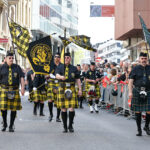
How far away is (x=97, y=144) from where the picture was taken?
7.86 metres

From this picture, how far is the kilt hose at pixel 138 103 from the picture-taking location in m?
9.44

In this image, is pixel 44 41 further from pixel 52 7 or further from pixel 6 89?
pixel 52 7

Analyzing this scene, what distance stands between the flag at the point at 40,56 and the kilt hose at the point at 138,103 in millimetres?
3203

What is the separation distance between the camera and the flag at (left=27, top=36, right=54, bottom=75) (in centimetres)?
1194

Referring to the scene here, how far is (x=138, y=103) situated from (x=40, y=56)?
351cm

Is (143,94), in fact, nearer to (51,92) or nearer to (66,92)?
(66,92)

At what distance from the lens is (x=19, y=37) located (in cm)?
1319

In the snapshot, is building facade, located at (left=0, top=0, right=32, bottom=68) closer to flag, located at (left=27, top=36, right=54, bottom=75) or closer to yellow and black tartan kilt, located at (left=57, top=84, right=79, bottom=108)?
flag, located at (left=27, top=36, right=54, bottom=75)

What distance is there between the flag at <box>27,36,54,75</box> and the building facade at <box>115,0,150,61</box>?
19.5 m

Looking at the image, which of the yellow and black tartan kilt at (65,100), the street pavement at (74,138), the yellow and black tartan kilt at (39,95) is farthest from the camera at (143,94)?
the yellow and black tartan kilt at (39,95)

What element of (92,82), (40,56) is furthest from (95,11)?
(40,56)

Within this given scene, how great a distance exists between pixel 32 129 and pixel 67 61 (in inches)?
66.7

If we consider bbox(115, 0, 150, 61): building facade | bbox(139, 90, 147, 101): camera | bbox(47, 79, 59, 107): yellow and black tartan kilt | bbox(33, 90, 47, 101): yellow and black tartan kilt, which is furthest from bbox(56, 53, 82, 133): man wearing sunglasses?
bbox(115, 0, 150, 61): building facade

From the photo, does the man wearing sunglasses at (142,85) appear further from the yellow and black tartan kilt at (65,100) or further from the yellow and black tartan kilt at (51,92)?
the yellow and black tartan kilt at (51,92)
